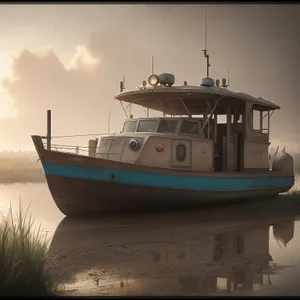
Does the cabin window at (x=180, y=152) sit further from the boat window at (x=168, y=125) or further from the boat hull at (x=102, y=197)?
the boat hull at (x=102, y=197)

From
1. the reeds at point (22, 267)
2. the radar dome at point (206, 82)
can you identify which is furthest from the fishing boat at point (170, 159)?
the reeds at point (22, 267)

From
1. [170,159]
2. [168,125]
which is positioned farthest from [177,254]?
[168,125]

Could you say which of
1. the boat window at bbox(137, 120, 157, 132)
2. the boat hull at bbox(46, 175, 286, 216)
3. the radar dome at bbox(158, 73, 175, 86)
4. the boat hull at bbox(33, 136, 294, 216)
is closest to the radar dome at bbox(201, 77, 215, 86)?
the radar dome at bbox(158, 73, 175, 86)

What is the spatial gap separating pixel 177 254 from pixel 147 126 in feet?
20.7

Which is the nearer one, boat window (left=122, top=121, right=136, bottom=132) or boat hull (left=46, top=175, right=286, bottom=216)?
boat hull (left=46, top=175, right=286, bottom=216)

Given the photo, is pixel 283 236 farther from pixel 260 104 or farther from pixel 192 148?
pixel 260 104

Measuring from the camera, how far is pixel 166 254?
6449 millimetres

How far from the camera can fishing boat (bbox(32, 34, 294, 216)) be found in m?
10.2

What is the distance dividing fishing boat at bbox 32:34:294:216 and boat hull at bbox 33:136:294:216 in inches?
1.1

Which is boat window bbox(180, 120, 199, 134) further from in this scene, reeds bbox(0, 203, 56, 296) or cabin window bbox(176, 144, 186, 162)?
reeds bbox(0, 203, 56, 296)

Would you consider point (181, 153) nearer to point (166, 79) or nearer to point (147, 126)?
point (147, 126)

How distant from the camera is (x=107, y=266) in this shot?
5707 millimetres

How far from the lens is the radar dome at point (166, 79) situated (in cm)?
1230

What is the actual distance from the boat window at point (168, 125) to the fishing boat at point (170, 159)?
32 millimetres
